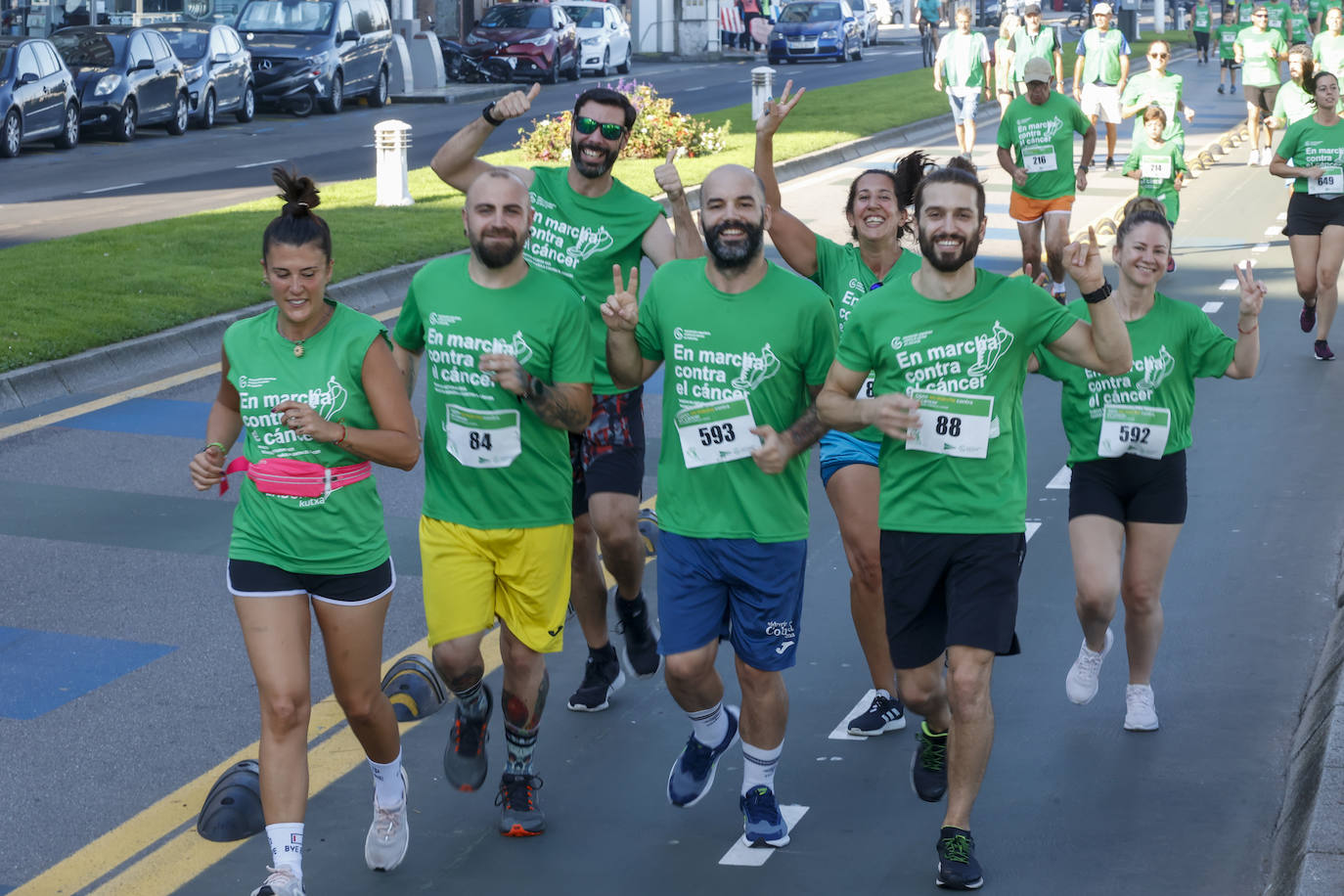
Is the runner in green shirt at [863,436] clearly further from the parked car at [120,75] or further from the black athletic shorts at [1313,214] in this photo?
the parked car at [120,75]

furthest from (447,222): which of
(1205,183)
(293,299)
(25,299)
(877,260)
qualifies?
(293,299)

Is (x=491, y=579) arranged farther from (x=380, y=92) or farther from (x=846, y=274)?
A: (x=380, y=92)

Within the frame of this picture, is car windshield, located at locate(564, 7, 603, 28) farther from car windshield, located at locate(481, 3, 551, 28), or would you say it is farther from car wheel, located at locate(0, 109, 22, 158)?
car wheel, located at locate(0, 109, 22, 158)

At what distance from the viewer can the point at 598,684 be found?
689cm

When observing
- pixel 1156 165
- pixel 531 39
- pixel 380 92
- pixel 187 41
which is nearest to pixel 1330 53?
pixel 1156 165

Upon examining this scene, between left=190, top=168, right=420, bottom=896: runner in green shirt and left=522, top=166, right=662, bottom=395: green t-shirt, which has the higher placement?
left=522, top=166, right=662, bottom=395: green t-shirt

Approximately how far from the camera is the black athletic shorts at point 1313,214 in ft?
42.6

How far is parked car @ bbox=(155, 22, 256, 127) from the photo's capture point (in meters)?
31.5

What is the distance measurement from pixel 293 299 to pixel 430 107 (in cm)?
3297

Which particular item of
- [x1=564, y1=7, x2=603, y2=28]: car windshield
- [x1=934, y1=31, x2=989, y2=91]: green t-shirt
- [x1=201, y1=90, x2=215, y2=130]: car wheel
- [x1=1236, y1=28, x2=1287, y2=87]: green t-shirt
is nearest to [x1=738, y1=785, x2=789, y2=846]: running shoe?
[x1=934, y1=31, x2=989, y2=91]: green t-shirt

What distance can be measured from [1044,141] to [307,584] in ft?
34.4

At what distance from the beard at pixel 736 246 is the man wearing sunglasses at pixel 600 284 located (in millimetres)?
1056

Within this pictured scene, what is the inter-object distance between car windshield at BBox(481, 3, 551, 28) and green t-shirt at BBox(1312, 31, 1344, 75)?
22.5m

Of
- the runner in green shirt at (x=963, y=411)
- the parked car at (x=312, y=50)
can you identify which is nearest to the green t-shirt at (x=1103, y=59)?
the parked car at (x=312, y=50)
